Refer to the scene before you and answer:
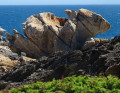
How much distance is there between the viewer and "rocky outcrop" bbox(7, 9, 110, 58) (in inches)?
921

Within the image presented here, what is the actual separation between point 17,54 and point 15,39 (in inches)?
56.6

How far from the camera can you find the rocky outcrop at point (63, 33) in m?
23.4

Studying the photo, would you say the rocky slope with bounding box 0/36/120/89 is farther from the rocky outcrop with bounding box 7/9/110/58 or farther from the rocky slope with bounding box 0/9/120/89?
the rocky outcrop with bounding box 7/9/110/58

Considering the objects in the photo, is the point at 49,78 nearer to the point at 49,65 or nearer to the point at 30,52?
the point at 49,65

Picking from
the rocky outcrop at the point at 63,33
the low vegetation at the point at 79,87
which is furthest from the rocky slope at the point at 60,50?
the low vegetation at the point at 79,87

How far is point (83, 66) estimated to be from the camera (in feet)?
46.3

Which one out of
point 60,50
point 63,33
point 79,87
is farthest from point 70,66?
point 63,33

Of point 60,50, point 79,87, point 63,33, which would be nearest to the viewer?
point 79,87

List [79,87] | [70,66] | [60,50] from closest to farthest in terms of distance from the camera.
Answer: [79,87] → [70,66] → [60,50]

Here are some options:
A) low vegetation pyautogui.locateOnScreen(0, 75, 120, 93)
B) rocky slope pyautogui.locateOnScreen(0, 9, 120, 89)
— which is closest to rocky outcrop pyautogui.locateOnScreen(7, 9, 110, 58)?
rocky slope pyautogui.locateOnScreen(0, 9, 120, 89)

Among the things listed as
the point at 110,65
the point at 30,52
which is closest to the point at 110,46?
the point at 110,65

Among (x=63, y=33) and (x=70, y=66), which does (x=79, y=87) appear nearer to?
(x=70, y=66)

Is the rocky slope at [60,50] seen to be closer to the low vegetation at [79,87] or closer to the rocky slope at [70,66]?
the rocky slope at [70,66]

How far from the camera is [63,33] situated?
23484 mm
